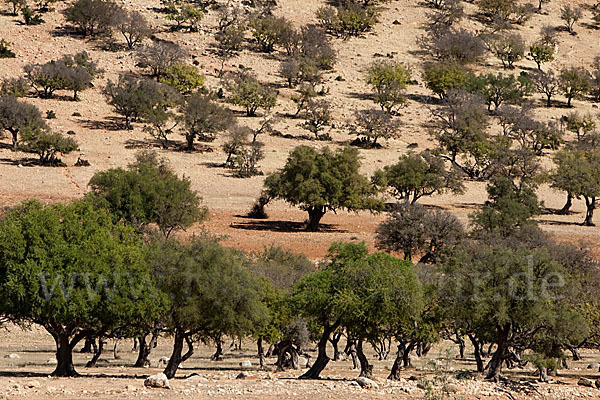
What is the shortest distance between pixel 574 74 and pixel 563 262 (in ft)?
244

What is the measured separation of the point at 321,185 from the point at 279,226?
4.43 m

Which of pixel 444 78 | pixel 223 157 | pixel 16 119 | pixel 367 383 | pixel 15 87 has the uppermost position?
pixel 444 78

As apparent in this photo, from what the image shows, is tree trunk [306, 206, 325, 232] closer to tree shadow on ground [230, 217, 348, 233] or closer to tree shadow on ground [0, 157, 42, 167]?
tree shadow on ground [230, 217, 348, 233]

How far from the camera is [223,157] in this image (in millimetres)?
81000

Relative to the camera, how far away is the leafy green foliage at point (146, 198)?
48.7m

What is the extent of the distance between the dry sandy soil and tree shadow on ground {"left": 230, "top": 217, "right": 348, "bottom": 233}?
148mm

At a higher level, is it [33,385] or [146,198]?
[146,198]

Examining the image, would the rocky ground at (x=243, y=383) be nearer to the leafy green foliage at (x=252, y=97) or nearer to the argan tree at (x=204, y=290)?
the argan tree at (x=204, y=290)

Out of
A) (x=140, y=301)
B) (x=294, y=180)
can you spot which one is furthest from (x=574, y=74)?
(x=140, y=301)

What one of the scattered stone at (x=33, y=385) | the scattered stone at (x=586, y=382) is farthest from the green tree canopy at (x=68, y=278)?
the scattered stone at (x=586, y=382)

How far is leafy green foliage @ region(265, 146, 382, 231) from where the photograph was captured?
6062 centimetres

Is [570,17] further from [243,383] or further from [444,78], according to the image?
[243,383]

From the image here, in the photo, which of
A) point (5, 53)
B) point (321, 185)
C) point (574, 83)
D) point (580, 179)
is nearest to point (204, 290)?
point (321, 185)

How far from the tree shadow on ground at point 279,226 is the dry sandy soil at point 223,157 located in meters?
0.15
